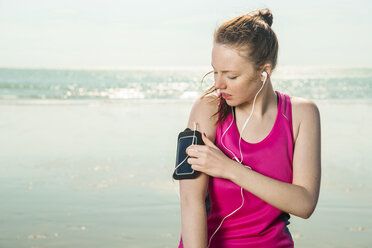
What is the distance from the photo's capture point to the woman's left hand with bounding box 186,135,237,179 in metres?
1.81

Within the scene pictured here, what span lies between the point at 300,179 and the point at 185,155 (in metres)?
0.43

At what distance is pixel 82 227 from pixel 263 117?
2.71m

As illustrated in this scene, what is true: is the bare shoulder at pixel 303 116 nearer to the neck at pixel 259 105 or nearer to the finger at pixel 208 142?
the neck at pixel 259 105

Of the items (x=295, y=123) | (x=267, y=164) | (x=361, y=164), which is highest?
(x=295, y=123)

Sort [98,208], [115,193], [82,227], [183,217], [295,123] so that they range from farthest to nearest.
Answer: [115,193], [98,208], [82,227], [295,123], [183,217]

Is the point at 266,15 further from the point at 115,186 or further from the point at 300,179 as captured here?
the point at 115,186

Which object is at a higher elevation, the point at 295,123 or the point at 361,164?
the point at 295,123

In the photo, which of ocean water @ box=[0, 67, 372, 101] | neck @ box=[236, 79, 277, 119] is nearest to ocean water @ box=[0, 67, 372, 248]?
neck @ box=[236, 79, 277, 119]

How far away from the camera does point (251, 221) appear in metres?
1.94

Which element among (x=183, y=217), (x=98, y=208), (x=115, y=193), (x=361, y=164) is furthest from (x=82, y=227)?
(x=361, y=164)

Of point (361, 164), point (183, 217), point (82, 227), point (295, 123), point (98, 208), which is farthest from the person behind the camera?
point (361, 164)

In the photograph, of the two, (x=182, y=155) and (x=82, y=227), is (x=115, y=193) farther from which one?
(x=182, y=155)

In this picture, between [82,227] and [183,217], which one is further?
[82,227]

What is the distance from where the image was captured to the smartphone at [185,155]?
186cm
